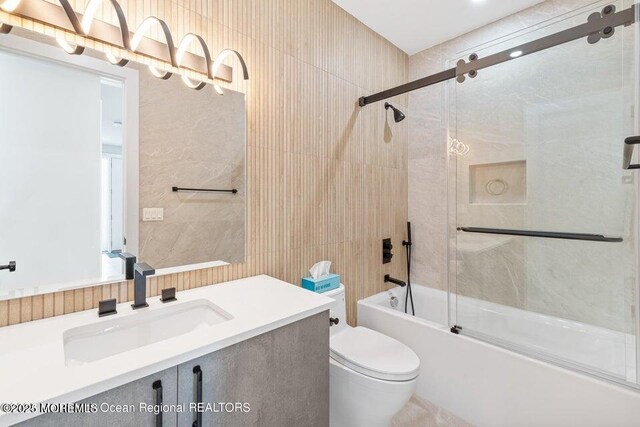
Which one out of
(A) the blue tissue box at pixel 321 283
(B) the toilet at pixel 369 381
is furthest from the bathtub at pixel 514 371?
(A) the blue tissue box at pixel 321 283

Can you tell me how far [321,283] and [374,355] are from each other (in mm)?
473

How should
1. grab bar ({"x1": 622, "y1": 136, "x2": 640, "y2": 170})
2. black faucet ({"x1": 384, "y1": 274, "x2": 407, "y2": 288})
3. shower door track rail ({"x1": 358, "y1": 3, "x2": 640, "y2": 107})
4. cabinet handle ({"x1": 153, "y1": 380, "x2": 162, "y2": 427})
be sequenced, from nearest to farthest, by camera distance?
1. cabinet handle ({"x1": 153, "y1": 380, "x2": 162, "y2": 427})
2. shower door track rail ({"x1": 358, "y1": 3, "x2": 640, "y2": 107})
3. grab bar ({"x1": 622, "y1": 136, "x2": 640, "y2": 170})
4. black faucet ({"x1": 384, "y1": 274, "x2": 407, "y2": 288})

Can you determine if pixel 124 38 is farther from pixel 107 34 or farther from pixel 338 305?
pixel 338 305

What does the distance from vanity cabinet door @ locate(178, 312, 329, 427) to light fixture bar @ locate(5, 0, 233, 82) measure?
3.86ft

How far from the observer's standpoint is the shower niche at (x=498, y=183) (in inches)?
79.6

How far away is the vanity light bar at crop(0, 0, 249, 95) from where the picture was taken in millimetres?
939

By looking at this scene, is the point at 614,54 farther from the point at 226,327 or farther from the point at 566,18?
the point at 226,327

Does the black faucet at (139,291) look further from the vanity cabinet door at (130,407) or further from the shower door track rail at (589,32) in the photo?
the shower door track rail at (589,32)

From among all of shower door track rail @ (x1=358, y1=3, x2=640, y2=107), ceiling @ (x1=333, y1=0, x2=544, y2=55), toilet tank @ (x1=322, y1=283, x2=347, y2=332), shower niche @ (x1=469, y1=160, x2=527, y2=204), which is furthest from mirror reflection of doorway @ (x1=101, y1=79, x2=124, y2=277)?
shower niche @ (x1=469, y1=160, x2=527, y2=204)

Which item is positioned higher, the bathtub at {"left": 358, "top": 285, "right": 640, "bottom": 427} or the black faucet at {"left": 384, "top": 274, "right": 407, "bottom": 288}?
the black faucet at {"left": 384, "top": 274, "right": 407, "bottom": 288}

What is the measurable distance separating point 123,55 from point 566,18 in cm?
235

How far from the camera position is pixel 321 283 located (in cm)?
169

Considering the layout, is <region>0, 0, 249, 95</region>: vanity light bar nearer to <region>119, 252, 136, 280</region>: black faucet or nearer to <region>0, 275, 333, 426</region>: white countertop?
<region>119, 252, 136, 280</region>: black faucet

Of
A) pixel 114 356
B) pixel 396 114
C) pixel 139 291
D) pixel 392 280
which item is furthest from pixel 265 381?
pixel 396 114
